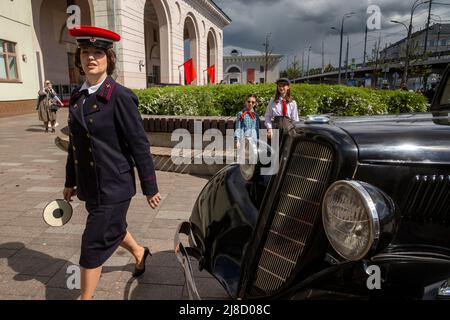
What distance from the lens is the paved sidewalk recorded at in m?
2.69

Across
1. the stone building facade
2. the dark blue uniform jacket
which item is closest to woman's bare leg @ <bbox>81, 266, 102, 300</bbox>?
the dark blue uniform jacket

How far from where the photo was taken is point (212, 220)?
231 centimetres

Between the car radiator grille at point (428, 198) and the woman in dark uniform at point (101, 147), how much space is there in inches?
61.1

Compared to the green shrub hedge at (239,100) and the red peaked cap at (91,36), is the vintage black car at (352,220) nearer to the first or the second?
the red peaked cap at (91,36)

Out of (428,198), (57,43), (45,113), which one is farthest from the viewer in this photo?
(57,43)

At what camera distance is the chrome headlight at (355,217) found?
48.2 inches

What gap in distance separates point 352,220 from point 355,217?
0.02 m

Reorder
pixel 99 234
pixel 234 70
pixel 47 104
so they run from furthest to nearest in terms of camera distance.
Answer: pixel 234 70, pixel 47 104, pixel 99 234

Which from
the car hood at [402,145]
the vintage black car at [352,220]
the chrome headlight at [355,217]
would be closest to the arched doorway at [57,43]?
the vintage black car at [352,220]

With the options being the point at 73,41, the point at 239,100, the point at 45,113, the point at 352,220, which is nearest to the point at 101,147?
the point at 352,220

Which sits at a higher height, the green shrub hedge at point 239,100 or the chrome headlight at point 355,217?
the green shrub hedge at point 239,100

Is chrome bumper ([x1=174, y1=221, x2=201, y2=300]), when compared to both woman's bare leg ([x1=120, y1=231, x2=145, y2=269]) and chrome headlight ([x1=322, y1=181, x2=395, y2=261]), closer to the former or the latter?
woman's bare leg ([x1=120, y1=231, x2=145, y2=269])

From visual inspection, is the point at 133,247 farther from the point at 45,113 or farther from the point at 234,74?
the point at 234,74

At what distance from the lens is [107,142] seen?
219 centimetres
